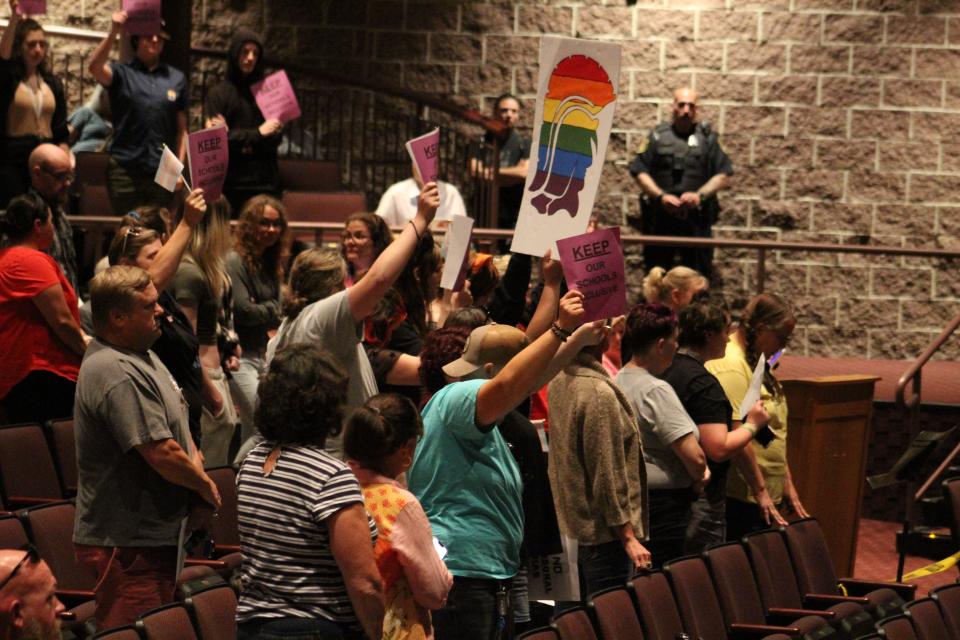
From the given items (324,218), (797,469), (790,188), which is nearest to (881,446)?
(797,469)

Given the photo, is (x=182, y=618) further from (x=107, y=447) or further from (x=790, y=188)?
(x=790, y=188)

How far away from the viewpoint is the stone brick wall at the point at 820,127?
34.1 ft

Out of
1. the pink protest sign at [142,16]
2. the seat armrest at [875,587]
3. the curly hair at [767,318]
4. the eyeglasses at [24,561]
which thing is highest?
the pink protest sign at [142,16]

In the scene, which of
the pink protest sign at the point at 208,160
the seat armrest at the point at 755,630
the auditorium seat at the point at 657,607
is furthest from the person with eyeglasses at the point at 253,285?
the seat armrest at the point at 755,630

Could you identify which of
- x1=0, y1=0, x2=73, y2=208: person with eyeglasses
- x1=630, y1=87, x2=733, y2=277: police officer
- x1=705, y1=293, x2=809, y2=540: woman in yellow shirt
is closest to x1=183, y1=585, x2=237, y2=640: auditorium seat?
x1=705, y1=293, x2=809, y2=540: woman in yellow shirt

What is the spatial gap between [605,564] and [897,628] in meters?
0.91

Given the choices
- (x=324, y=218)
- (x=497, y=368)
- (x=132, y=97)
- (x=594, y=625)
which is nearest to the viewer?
(x=497, y=368)

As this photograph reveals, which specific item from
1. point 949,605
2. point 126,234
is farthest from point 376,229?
point 949,605

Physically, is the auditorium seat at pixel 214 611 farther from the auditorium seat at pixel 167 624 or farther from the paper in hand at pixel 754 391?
the paper in hand at pixel 754 391

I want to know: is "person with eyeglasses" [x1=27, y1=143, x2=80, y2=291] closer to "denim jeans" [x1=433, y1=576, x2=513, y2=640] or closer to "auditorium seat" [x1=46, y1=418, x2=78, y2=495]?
"auditorium seat" [x1=46, y1=418, x2=78, y2=495]

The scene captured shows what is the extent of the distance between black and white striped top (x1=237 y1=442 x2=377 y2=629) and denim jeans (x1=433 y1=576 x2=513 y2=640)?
2.37 ft

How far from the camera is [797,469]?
6586 mm

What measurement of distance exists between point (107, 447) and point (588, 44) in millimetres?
1815

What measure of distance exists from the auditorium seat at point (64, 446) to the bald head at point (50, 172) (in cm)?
91
